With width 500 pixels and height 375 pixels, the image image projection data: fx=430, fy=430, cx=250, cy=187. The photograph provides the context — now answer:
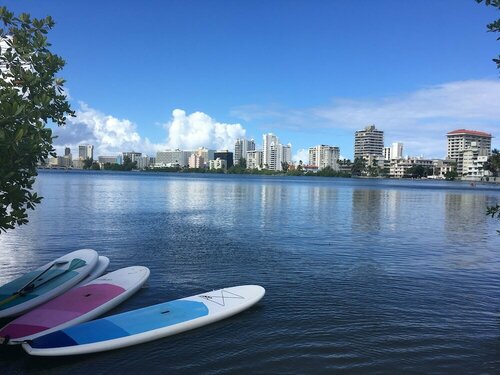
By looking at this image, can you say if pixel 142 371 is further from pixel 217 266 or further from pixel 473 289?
pixel 473 289

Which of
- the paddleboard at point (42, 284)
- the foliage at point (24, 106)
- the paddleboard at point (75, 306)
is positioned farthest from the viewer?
the paddleboard at point (42, 284)

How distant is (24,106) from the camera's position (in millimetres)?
8750

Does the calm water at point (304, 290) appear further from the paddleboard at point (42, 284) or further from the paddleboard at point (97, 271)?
the paddleboard at point (42, 284)

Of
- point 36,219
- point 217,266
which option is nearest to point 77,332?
point 217,266

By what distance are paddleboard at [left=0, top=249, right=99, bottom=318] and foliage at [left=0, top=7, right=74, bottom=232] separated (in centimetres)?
397

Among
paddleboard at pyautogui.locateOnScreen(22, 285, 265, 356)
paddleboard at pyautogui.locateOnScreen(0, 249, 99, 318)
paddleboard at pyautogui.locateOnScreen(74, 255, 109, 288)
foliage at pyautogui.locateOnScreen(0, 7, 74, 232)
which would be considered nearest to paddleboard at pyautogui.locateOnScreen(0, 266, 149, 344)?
paddleboard at pyautogui.locateOnScreen(0, 249, 99, 318)

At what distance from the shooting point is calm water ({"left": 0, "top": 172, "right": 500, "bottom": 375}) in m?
10.9

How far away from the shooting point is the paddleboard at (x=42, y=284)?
1299 centimetres

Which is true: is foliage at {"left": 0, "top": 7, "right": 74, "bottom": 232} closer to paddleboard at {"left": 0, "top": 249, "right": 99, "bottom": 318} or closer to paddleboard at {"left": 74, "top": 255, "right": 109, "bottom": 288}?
paddleboard at {"left": 0, "top": 249, "right": 99, "bottom": 318}

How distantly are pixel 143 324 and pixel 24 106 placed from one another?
6420 millimetres

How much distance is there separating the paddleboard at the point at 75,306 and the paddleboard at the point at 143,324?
570 mm

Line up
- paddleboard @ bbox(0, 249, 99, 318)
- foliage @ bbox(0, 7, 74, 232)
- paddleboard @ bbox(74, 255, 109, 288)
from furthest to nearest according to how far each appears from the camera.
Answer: paddleboard @ bbox(74, 255, 109, 288) < paddleboard @ bbox(0, 249, 99, 318) < foliage @ bbox(0, 7, 74, 232)

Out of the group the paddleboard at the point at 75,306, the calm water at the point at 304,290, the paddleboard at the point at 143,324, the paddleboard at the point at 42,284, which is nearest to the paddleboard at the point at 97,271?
the paddleboard at the point at 42,284

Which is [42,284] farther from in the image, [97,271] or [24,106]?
[24,106]
